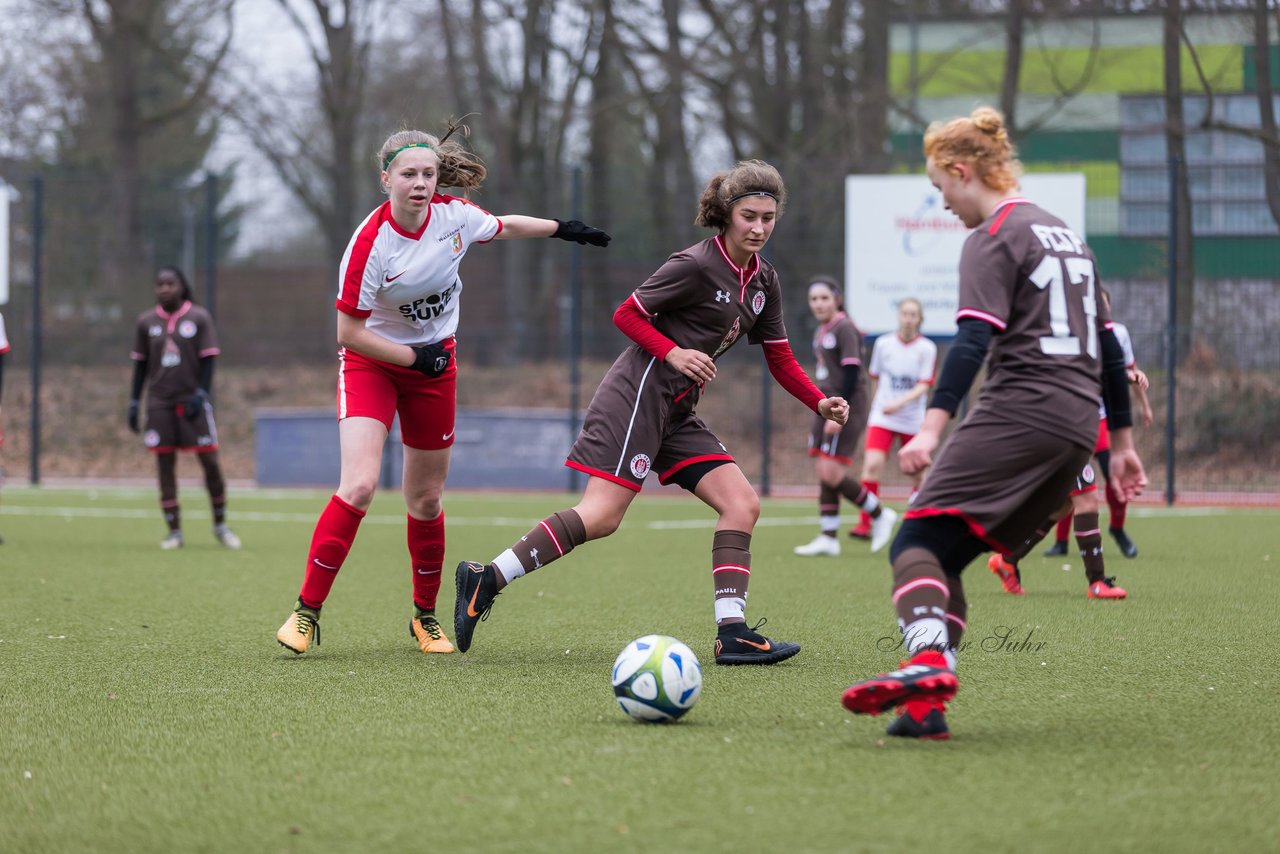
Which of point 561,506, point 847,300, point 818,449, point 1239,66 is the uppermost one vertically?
point 1239,66

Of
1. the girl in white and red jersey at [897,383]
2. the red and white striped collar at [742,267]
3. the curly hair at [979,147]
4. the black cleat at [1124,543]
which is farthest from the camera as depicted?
the girl in white and red jersey at [897,383]

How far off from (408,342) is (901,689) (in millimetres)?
2685

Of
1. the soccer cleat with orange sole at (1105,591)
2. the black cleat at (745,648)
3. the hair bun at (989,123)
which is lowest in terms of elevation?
the soccer cleat with orange sole at (1105,591)

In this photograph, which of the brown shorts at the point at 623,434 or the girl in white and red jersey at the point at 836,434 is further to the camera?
the girl in white and red jersey at the point at 836,434

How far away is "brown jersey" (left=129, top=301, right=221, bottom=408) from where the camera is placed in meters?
10.9

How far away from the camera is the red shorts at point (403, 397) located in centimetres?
587

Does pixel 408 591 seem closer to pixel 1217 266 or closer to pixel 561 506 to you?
pixel 561 506

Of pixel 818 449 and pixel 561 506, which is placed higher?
pixel 818 449

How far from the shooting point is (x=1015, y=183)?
438 centimetres

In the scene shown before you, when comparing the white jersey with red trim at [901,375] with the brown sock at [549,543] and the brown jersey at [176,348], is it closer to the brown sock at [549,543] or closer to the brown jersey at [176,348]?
the brown jersey at [176,348]

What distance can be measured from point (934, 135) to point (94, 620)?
15.5ft

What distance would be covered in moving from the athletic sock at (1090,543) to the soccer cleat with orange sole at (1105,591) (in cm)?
4

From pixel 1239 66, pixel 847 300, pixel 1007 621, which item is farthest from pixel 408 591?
pixel 1239 66

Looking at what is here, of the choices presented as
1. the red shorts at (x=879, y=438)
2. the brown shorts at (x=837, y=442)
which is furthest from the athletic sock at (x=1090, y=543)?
the red shorts at (x=879, y=438)
